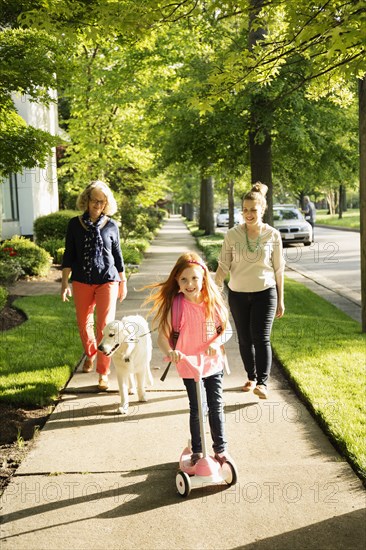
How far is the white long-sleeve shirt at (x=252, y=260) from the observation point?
5664mm

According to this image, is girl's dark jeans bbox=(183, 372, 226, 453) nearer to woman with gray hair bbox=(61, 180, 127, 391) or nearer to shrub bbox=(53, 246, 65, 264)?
woman with gray hair bbox=(61, 180, 127, 391)

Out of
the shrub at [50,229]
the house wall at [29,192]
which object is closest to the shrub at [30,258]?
the shrub at [50,229]

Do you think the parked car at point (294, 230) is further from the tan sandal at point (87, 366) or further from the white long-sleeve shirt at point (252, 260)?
the white long-sleeve shirt at point (252, 260)

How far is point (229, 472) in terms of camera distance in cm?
393

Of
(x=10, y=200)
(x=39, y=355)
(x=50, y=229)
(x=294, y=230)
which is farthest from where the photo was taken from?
(x=294, y=230)

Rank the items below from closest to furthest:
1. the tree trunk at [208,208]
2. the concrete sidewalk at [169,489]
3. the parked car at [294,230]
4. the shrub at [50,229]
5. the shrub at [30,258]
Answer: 1. the concrete sidewalk at [169,489]
2. the shrub at [30,258]
3. the shrub at [50,229]
4. the parked car at [294,230]
5. the tree trunk at [208,208]

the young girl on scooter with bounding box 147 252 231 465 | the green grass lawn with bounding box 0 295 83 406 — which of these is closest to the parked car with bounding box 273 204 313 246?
the green grass lawn with bounding box 0 295 83 406

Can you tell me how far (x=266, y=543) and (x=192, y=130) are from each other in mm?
12906

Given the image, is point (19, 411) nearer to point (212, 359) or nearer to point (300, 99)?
point (212, 359)

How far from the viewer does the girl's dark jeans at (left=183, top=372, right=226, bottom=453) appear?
4059mm

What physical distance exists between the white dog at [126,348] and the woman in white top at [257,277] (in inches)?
35.7

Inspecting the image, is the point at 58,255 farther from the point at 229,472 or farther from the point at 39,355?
the point at 229,472

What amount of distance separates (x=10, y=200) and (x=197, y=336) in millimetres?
18415

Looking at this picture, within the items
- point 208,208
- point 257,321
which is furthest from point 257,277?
point 208,208
